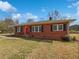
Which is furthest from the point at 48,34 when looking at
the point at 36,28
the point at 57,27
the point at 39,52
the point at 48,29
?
the point at 39,52

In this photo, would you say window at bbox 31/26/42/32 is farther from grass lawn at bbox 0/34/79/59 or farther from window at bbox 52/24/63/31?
grass lawn at bbox 0/34/79/59

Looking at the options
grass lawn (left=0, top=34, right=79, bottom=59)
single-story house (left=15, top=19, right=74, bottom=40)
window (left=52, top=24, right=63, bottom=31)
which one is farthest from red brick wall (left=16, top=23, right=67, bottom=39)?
grass lawn (left=0, top=34, right=79, bottom=59)

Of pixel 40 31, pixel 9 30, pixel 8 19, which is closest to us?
pixel 40 31

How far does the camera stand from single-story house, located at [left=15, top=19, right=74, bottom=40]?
26.0m

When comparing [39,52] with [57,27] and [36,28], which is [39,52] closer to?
[57,27]

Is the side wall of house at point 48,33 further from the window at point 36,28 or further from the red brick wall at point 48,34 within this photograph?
the window at point 36,28

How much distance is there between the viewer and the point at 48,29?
93.1ft

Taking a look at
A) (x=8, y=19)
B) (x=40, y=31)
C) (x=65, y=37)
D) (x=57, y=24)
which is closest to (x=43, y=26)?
(x=40, y=31)

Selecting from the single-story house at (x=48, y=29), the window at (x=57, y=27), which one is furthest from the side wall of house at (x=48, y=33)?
the window at (x=57, y=27)

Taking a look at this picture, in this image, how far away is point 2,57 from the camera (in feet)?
39.2

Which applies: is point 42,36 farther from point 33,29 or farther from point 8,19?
point 8,19

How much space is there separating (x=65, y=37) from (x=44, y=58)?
14.4 m

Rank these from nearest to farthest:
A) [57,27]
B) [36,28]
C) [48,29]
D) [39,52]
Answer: [39,52]
[57,27]
[48,29]
[36,28]

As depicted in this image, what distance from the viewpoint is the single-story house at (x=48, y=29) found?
1022 inches
